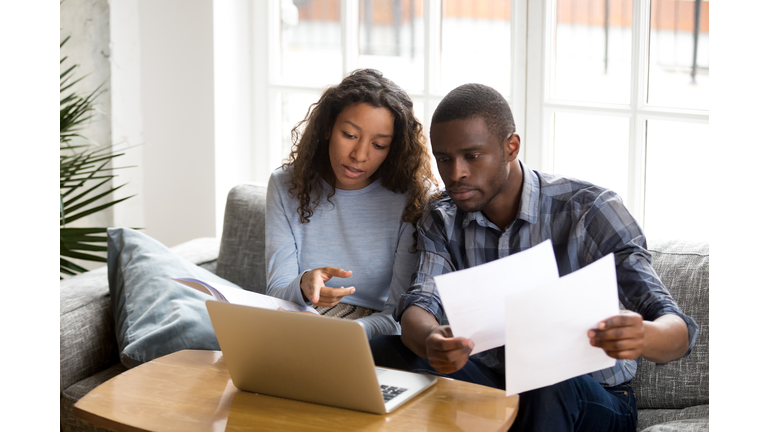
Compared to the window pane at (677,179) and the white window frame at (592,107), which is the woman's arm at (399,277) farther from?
the window pane at (677,179)

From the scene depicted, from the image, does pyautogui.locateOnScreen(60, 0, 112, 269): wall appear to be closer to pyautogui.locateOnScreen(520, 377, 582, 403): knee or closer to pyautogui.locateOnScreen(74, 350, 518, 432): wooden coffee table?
pyautogui.locateOnScreen(74, 350, 518, 432): wooden coffee table

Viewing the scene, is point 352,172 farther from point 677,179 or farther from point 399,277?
point 677,179

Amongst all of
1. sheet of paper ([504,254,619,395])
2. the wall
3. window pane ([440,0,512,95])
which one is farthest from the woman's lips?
the wall

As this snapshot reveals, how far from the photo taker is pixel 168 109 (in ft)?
8.75

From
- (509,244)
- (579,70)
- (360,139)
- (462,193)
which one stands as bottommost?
(509,244)

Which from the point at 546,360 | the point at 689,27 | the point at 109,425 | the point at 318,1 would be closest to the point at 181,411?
the point at 109,425

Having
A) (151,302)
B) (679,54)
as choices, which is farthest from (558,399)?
(679,54)

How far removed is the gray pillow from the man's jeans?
513 mm

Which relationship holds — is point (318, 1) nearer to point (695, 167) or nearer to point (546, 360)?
point (695, 167)

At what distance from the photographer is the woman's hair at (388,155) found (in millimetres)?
1628

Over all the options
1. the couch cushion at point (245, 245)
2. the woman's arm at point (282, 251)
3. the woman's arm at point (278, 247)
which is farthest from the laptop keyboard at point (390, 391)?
the couch cushion at point (245, 245)

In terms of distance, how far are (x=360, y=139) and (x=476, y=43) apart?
942 millimetres

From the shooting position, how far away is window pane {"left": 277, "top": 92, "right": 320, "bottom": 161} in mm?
2729

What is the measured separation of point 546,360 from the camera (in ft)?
3.25
